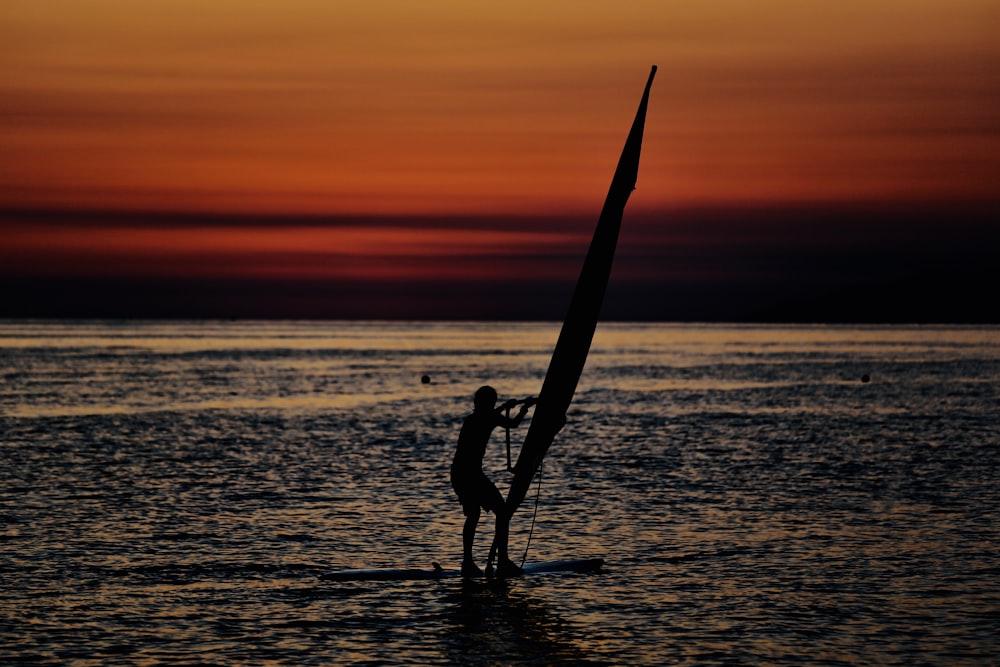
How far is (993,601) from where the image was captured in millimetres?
13062

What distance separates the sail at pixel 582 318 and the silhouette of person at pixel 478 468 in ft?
0.91

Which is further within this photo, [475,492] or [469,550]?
[469,550]

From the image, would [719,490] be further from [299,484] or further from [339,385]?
[339,385]

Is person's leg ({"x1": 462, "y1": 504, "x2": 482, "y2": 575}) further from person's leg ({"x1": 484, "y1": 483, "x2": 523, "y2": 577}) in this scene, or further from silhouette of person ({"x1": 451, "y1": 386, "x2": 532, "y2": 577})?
person's leg ({"x1": 484, "y1": 483, "x2": 523, "y2": 577})

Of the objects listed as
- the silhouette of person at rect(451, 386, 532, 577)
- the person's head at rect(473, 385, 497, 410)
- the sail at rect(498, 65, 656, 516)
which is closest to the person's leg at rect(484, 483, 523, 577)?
the silhouette of person at rect(451, 386, 532, 577)

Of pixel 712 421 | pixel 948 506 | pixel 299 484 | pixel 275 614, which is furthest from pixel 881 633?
pixel 712 421

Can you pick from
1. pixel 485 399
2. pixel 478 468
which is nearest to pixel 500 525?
pixel 478 468

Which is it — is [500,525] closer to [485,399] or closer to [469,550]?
[469,550]

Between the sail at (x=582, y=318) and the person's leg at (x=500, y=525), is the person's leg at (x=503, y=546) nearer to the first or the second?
the person's leg at (x=500, y=525)

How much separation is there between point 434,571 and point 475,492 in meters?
1.27

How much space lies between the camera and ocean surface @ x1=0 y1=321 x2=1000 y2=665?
453 inches

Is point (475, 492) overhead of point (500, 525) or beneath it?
overhead

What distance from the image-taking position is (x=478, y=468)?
45.3 feet

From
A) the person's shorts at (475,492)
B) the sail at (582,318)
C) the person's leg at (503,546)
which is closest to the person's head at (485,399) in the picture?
the sail at (582,318)
